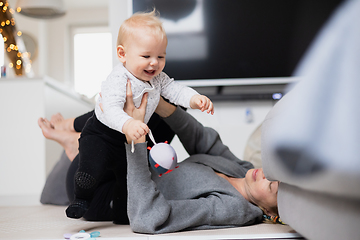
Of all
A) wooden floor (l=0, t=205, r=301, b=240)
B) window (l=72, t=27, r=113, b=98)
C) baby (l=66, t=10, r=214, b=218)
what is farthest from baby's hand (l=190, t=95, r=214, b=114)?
window (l=72, t=27, r=113, b=98)

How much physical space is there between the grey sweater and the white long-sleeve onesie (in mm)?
130

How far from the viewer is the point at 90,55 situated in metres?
5.73

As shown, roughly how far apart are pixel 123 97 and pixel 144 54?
143 millimetres

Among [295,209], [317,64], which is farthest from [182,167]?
[317,64]

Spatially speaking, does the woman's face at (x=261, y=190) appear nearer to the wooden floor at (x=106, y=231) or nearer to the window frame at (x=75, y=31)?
the wooden floor at (x=106, y=231)

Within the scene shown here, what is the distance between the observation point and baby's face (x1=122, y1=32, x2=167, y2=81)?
996mm

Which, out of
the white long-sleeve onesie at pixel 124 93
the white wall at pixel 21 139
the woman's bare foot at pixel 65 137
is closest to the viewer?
the white long-sleeve onesie at pixel 124 93

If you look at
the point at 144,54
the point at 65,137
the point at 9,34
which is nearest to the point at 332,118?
the point at 144,54

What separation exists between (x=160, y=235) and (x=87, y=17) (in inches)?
212

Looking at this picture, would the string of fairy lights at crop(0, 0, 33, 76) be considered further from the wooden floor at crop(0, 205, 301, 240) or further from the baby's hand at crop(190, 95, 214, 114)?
the baby's hand at crop(190, 95, 214, 114)

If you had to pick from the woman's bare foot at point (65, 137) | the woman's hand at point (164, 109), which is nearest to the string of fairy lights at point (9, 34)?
the woman's bare foot at point (65, 137)

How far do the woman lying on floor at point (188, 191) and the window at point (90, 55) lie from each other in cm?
439

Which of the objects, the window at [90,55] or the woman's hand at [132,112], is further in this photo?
the window at [90,55]

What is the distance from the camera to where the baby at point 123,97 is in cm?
99
